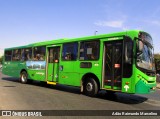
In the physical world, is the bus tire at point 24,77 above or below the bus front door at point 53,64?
below

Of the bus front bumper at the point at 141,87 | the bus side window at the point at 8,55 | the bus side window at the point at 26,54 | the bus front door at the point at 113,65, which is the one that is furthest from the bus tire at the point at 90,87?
the bus side window at the point at 8,55

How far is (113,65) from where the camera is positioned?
11.7 m

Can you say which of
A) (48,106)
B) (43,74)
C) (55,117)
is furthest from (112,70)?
(43,74)

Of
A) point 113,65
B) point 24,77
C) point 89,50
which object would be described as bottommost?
point 24,77

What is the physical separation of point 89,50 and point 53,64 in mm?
3536

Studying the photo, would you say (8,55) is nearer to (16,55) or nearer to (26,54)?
Answer: (16,55)

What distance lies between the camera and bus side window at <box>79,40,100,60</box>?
41.5 feet

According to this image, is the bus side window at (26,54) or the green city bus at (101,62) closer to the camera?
the green city bus at (101,62)

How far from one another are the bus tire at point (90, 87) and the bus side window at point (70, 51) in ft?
5.36

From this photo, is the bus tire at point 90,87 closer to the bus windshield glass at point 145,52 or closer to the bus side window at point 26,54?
the bus windshield glass at point 145,52

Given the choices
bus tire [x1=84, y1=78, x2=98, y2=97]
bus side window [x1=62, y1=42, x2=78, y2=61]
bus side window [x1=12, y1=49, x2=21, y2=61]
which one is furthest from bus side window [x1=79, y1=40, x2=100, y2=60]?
bus side window [x1=12, y1=49, x2=21, y2=61]

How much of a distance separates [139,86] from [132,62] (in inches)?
40.0

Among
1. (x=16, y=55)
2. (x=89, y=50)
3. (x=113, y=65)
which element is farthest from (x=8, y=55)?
(x=113, y=65)

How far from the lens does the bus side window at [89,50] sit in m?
12.7
